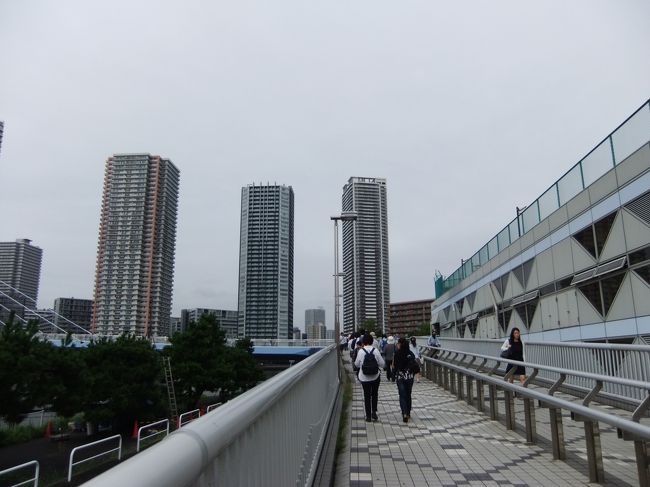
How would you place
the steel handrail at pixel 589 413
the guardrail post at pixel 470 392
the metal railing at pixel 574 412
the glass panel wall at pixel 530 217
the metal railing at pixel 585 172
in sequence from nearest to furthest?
the steel handrail at pixel 589 413 → the metal railing at pixel 574 412 → the guardrail post at pixel 470 392 → the metal railing at pixel 585 172 → the glass panel wall at pixel 530 217

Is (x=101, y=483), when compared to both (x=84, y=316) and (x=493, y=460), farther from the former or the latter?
(x=84, y=316)

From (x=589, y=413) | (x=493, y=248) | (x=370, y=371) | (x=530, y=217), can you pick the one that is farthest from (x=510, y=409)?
(x=493, y=248)

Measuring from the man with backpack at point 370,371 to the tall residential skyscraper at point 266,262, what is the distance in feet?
275

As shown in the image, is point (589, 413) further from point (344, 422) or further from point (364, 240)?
point (364, 240)

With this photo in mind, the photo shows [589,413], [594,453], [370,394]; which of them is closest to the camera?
[589,413]

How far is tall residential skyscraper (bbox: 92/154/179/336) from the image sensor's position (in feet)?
441

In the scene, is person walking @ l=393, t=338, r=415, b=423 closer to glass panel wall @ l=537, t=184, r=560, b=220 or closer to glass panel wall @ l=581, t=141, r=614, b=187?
glass panel wall @ l=581, t=141, r=614, b=187

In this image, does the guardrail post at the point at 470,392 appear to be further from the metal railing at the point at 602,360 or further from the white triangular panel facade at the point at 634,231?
the white triangular panel facade at the point at 634,231

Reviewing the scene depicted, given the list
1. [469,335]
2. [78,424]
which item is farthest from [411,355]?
[78,424]

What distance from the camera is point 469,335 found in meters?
36.7

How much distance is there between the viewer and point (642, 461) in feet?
14.3

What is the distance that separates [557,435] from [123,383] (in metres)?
41.6

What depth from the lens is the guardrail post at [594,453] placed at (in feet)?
17.0

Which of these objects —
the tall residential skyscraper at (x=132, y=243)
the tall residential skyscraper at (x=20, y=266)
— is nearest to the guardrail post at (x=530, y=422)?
the tall residential skyscraper at (x=132, y=243)
